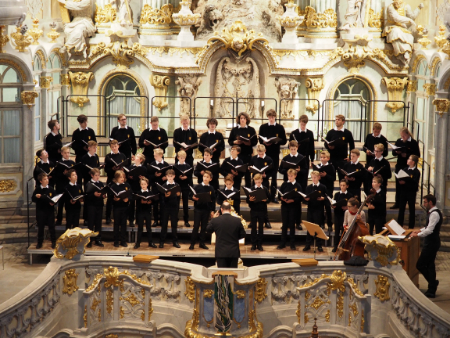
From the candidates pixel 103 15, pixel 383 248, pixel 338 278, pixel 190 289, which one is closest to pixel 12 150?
pixel 103 15

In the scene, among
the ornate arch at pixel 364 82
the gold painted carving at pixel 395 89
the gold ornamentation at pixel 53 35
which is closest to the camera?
the gold ornamentation at pixel 53 35

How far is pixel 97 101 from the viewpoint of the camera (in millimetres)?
17078

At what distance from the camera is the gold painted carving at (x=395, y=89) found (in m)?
16.5

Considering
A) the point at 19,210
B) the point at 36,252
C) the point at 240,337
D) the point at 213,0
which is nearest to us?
the point at 240,337

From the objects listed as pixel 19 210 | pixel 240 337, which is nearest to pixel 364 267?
pixel 240 337

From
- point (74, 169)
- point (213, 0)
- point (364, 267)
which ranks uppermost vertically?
point (213, 0)

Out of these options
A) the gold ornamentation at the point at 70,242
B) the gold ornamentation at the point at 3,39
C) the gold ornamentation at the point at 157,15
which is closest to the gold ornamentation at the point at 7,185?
the gold ornamentation at the point at 3,39

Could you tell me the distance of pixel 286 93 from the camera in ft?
54.4

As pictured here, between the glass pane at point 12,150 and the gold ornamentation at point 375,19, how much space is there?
7.23 metres

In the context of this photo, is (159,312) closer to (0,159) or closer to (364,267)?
(364,267)

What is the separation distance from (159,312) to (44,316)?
4.60 ft

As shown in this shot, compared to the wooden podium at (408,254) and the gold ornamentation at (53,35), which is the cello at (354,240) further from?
the gold ornamentation at (53,35)

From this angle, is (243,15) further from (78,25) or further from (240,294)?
(240,294)

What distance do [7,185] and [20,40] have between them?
8.38ft
